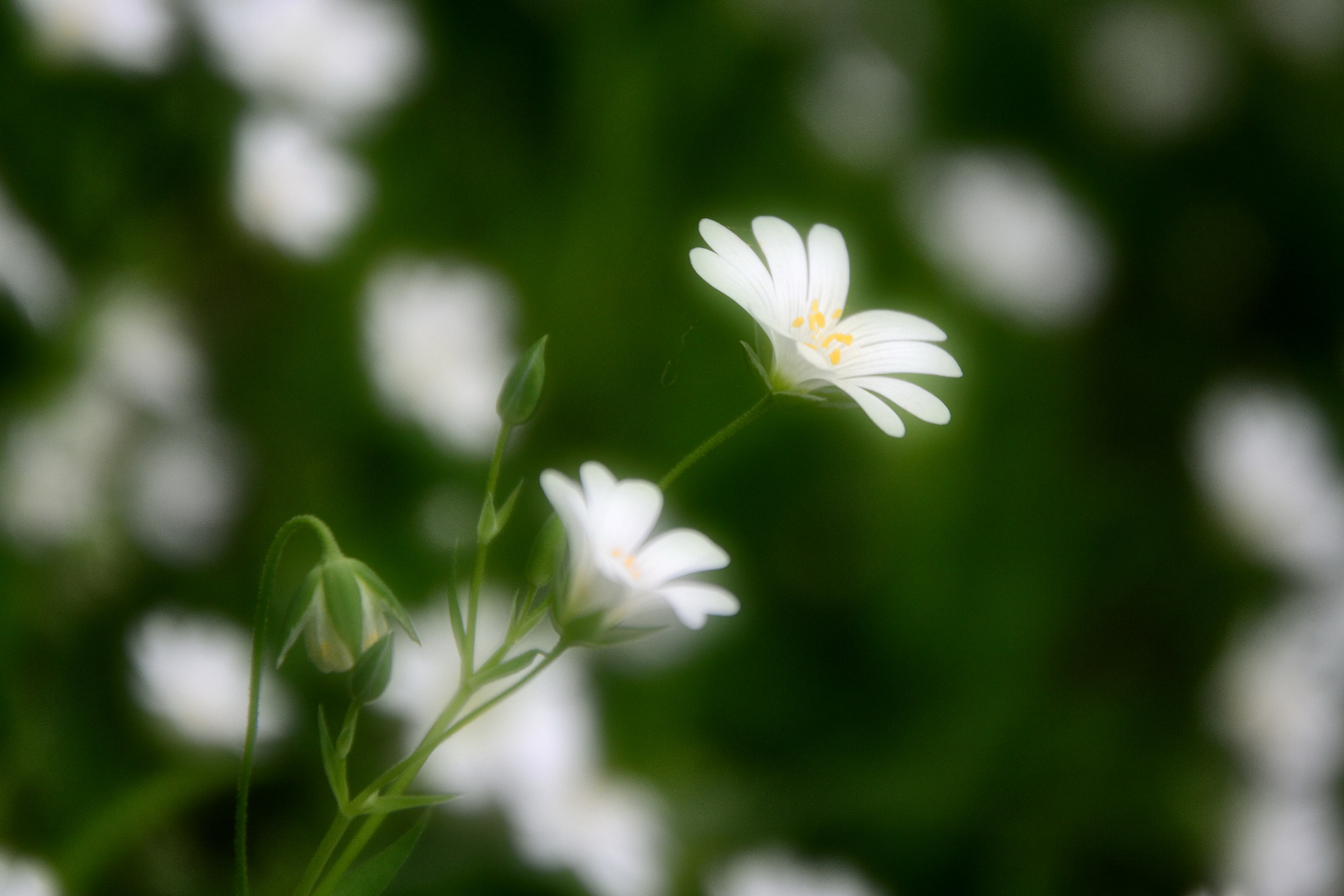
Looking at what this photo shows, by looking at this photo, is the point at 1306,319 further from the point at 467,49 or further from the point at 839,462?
the point at 467,49

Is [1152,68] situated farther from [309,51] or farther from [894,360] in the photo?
[894,360]

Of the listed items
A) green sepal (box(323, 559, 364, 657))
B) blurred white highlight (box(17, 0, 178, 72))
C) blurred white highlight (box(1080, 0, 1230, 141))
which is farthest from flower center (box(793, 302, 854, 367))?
blurred white highlight (box(1080, 0, 1230, 141))

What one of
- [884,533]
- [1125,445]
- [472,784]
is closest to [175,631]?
[472,784]

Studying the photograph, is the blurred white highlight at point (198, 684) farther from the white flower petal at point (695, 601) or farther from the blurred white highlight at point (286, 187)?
the white flower petal at point (695, 601)

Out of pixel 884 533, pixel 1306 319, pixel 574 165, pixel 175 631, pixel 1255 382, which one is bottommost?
pixel 175 631

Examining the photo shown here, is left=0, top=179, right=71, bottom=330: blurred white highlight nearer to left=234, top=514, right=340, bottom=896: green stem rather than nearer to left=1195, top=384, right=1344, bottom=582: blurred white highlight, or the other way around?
left=234, top=514, right=340, bottom=896: green stem

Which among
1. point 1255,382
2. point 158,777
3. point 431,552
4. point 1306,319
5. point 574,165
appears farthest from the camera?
point 1306,319

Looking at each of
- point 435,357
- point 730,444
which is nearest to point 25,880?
point 435,357
